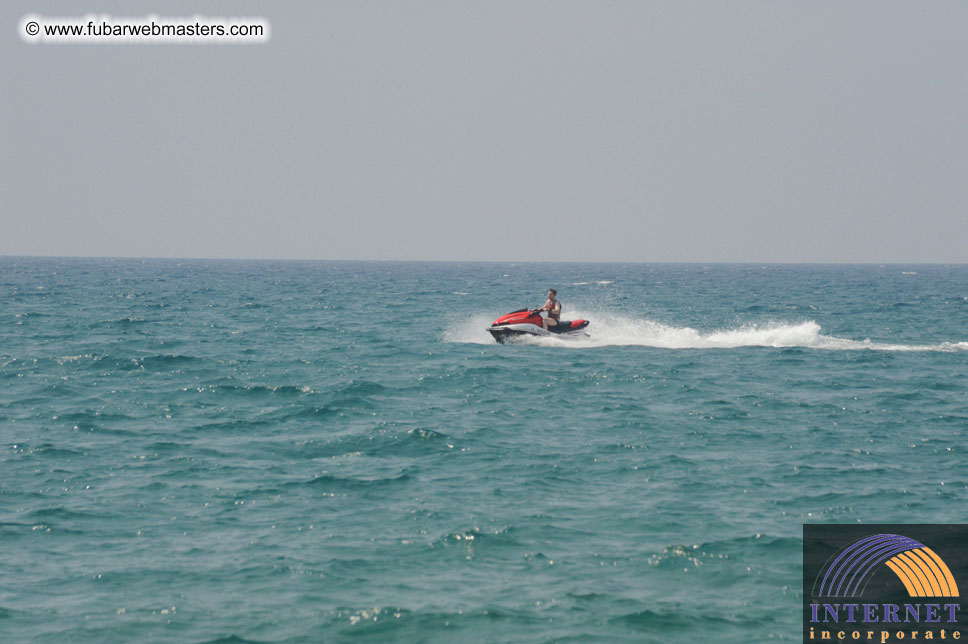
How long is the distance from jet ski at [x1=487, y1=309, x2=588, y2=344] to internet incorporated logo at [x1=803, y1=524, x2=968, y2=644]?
1857cm

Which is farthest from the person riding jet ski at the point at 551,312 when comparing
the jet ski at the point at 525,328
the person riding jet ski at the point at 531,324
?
the jet ski at the point at 525,328

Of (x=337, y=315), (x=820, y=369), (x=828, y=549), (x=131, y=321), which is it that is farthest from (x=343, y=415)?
(x=337, y=315)

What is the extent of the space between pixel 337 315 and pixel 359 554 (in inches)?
1566

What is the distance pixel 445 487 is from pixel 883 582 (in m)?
6.39

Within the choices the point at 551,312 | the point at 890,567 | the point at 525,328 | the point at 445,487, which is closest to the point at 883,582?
the point at 890,567

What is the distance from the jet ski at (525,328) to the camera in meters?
30.0

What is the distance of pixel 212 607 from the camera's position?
30.8 ft

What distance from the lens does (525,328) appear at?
3009 centimetres

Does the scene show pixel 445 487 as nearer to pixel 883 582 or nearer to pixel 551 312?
pixel 883 582

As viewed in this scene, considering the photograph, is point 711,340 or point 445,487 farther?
point 711,340

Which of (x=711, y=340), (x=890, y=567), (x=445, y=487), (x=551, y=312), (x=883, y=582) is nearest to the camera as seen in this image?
(x=883, y=582)

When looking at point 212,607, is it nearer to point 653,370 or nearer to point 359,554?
point 359,554

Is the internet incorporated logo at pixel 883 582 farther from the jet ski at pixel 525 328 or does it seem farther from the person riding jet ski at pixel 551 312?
the jet ski at pixel 525 328

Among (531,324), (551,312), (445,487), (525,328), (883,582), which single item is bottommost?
(883,582)
